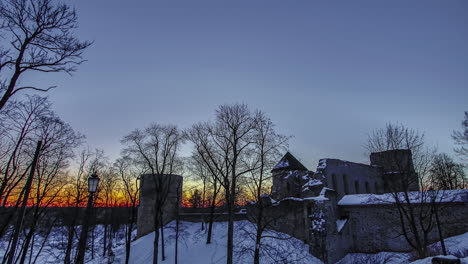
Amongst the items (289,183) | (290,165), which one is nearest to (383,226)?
(289,183)

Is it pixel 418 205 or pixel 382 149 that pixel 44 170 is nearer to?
pixel 382 149

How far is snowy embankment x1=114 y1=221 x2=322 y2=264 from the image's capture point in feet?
63.8

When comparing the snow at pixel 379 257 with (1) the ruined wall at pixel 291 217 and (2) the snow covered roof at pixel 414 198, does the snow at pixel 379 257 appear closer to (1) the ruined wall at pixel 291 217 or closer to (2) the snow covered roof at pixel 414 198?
(1) the ruined wall at pixel 291 217

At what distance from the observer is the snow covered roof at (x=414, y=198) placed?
1818cm

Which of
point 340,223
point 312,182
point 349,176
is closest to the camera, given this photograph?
point 340,223

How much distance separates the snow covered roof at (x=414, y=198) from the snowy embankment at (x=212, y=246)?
21.2 ft

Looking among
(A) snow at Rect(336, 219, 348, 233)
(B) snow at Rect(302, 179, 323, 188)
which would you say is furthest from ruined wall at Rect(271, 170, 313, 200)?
(A) snow at Rect(336, 219, 348, 233)

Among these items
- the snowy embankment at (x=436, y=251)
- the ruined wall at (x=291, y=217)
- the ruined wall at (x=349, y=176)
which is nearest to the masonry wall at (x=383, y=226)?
the snowy embankment at (x=436, y=251)

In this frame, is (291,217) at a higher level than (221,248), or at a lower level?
higher

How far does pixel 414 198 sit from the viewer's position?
20688 millimetres

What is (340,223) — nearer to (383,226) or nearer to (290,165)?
(383,226)

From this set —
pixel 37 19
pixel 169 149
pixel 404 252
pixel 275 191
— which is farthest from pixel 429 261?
pixel 275 191

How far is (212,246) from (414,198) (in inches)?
656

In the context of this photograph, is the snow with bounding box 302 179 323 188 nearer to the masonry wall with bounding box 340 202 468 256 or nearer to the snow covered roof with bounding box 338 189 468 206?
the snow covered roof with bounding box 338 189 468 206
